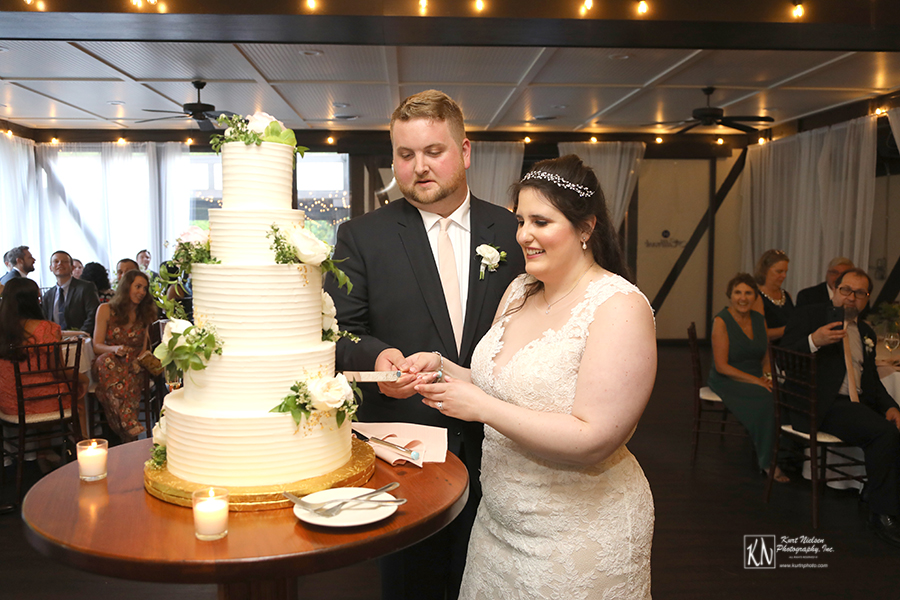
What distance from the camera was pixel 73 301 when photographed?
766cm

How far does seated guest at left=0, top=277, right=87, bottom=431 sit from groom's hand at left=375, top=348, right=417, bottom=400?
4.08m

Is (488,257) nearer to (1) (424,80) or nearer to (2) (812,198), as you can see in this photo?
(1) (424,80)

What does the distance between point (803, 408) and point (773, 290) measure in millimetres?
1778

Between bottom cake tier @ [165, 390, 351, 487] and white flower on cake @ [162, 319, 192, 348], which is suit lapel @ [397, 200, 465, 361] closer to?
bottom cake tier @ [165, 390, 351, 487]

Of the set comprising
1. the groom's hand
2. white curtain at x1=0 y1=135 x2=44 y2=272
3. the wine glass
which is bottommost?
the wine glass

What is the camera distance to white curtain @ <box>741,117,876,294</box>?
9.02 m

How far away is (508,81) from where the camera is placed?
26.7 ft

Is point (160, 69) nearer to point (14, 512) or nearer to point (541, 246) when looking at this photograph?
point (14, 512)

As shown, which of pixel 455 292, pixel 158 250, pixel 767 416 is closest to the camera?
pixel 455 292

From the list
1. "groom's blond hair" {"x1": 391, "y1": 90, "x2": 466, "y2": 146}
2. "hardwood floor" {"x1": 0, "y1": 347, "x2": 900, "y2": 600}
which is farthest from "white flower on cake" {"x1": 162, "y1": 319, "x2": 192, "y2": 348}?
"hardwood floor" {"x1": 0, "y1": 347, "x2": 900, "y2": 600}

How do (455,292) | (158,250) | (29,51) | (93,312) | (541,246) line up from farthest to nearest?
(158,250) → (93,312) → (29,51) → (455,292) → (541,246)

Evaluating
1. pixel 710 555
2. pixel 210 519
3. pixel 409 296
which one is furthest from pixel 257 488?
pixel 710 555

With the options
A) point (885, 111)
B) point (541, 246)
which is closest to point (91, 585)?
point (541, 246)

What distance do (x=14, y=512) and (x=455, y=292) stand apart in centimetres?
402
